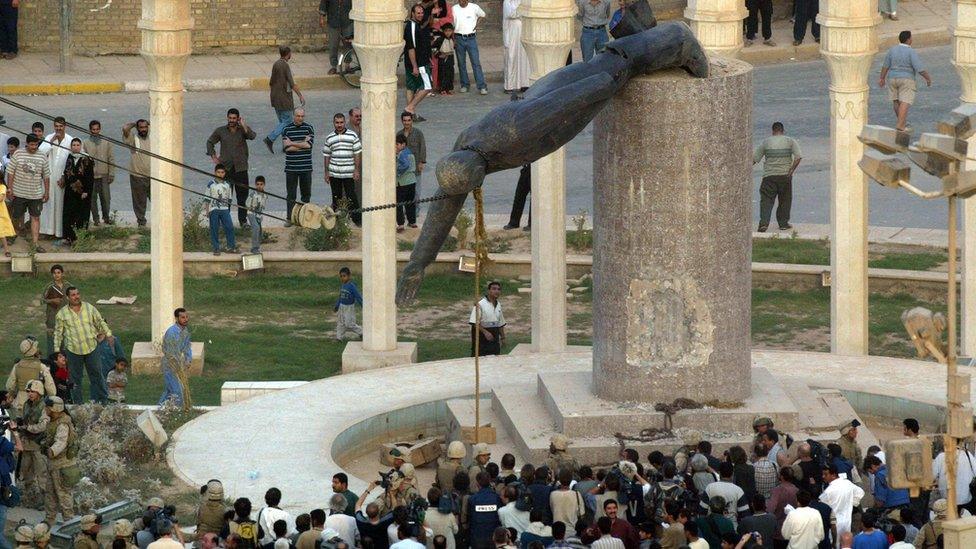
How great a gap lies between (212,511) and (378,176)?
21.3 ft

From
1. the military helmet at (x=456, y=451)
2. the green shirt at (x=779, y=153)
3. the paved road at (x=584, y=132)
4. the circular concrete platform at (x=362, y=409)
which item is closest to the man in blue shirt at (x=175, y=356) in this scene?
the circular concrete platform at (x=362, y=409)

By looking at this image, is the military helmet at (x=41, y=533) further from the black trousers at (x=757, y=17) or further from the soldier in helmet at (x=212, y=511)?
the black trousers at (x=757, y=17)

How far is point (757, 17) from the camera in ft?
115

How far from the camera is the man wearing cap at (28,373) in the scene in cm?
2153

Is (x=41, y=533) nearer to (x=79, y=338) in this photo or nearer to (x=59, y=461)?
(x=59, y=461)

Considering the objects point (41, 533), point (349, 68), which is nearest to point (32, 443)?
point (41, 533)

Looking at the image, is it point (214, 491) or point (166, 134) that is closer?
point (214, 491)

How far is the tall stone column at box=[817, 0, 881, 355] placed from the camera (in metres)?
24.3

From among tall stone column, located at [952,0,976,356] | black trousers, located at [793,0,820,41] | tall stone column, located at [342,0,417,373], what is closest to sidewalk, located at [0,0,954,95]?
black trousers, located at [793,0,820,41]

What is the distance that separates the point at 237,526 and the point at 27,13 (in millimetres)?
17628

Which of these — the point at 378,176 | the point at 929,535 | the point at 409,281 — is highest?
the point at 378,176

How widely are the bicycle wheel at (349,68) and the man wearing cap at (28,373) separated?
12652 millimetres

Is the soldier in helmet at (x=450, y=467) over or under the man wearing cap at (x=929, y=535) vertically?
over

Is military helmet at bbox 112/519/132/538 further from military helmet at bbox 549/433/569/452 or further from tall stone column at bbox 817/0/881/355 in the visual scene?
tall stone column at bbox 817/0/881/355
